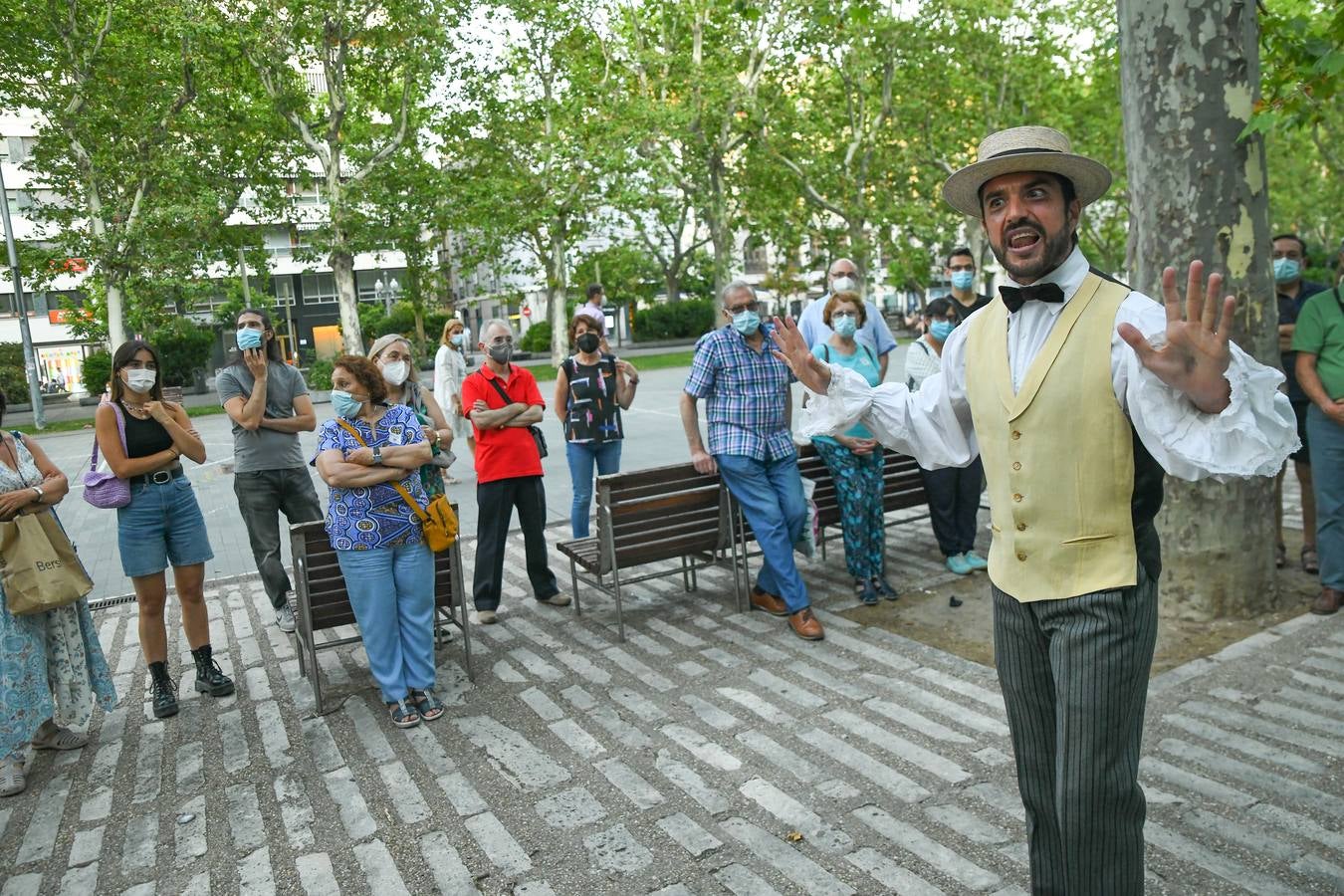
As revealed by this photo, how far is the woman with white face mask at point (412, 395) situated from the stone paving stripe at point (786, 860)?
2.56 metres

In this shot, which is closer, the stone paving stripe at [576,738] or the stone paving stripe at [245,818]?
the stone paving stripe at [245,818]

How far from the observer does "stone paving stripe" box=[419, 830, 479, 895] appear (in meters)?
3.58

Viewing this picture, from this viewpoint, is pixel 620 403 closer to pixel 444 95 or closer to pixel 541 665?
pixel 541 665

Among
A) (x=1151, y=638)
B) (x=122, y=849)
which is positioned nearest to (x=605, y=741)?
(x=122, y=849)

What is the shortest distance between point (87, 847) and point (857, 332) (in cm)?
516

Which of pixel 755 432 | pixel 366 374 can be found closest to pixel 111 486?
pixel 366 374

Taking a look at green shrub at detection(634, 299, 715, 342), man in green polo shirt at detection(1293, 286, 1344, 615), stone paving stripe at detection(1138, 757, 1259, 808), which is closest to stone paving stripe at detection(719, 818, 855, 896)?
stone paving stripe at detection(1138, 757, 1259, 808)

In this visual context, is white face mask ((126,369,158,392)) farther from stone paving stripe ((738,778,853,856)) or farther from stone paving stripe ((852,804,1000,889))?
stone paving stripe ((852,804,1000,889))

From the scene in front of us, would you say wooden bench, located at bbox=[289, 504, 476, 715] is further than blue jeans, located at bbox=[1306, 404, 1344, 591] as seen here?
No

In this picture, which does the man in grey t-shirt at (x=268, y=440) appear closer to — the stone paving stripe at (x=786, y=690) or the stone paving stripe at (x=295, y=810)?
the stone paving stripe at (x=295, y=810)

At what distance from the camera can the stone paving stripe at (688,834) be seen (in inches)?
146

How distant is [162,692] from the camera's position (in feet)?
17.9

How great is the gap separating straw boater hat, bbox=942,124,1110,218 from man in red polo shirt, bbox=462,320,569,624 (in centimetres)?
433

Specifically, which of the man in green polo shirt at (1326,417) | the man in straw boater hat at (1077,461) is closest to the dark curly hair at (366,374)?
the man in straw boater hat at (1077,461)
